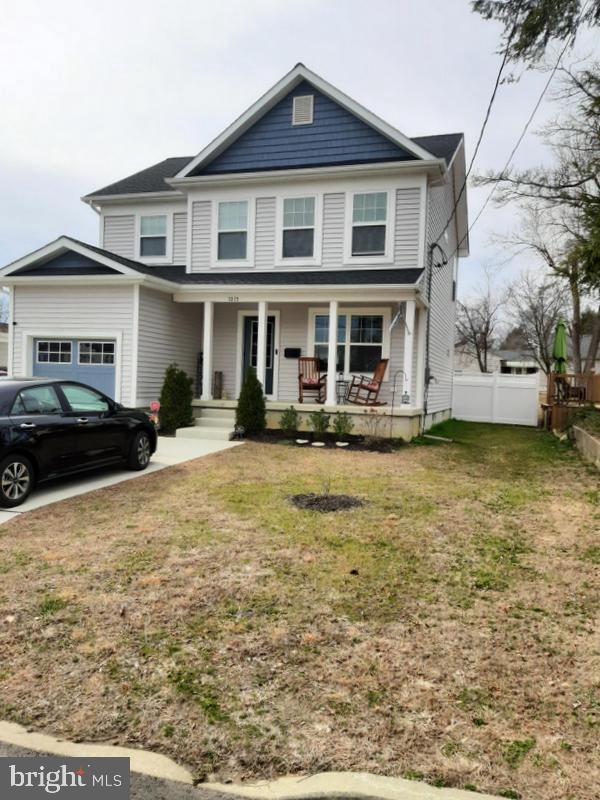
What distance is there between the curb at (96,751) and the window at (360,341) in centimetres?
1096

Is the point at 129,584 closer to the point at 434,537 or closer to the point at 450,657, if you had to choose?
the point at 450,657

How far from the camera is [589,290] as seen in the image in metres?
10.1

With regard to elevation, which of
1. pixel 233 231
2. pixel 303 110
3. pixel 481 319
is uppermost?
pixel 303 110

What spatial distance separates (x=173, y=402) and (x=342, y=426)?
360 cm

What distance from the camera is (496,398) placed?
59.4 ft

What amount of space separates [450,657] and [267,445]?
760 cm

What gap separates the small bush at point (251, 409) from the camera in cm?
1126

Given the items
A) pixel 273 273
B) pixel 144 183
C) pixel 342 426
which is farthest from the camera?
pixel 144 183

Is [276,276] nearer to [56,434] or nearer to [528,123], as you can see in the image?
[528,123]

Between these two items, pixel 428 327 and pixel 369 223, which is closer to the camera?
pixel 369 223

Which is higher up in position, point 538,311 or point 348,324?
point 538,311

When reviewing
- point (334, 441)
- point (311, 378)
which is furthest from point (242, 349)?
point (334, 441)

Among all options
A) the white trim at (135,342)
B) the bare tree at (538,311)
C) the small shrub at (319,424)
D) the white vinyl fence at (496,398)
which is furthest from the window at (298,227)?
the bare tree at (538,311)

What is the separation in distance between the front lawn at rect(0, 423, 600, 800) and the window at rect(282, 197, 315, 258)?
328 inches
